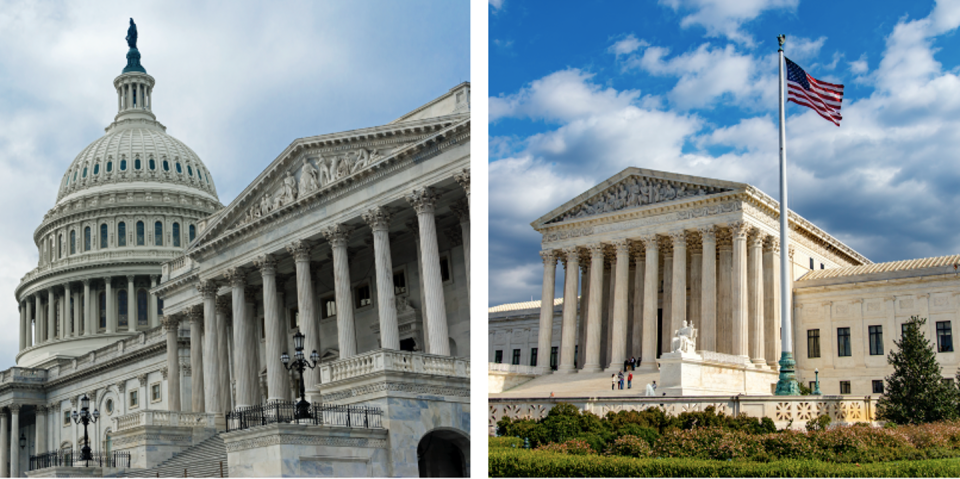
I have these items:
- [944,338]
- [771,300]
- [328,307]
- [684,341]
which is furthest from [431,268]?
[944,338]

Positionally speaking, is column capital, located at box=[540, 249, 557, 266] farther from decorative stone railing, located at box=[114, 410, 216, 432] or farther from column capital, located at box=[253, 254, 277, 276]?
decorative stone railing, located at box=[114, 410, 216, 432]

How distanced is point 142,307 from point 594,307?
4586cm

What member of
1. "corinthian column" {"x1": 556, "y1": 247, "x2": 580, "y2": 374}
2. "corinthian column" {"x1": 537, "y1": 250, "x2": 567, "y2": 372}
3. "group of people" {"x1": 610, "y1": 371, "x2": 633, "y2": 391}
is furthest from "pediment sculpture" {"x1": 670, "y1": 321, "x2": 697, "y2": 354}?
"corinthian column" {"x1": 537, "y1": 250, "x2": 567, "y2": 372}

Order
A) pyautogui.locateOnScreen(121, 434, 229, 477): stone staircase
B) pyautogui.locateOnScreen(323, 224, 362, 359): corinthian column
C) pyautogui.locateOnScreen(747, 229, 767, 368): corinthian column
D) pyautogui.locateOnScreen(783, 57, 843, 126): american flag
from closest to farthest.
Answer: pyautogui.locateOnScreen(783, 57, 843, 126): american flag → pyautogui.locateOnScreen(121, 434, 229, 477): stone staircase → pyautogui.locateOnScreen(323, 224, 362, 359): corinthian column → pyautogui.locateOnScreen(747, 229, 767, 368): corinthian column

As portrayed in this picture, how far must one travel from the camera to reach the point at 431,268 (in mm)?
35438

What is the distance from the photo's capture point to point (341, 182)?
127 feet

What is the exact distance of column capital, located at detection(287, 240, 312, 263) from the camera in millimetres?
40938

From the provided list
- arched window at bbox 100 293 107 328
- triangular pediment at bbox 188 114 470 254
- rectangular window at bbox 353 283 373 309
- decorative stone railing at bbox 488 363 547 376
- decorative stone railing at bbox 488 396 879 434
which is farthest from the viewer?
arched window at bbox 100 293 107 328

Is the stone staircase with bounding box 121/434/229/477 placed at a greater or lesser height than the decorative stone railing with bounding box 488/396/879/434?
lesser

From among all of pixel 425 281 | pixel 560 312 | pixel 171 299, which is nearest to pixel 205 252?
pixel 171 299

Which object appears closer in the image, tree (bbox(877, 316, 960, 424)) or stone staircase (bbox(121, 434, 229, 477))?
tree (bbox(877, 316, 960, 424))

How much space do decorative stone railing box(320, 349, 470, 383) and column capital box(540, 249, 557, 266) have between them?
95.4ft

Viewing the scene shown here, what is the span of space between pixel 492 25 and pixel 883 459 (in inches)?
479

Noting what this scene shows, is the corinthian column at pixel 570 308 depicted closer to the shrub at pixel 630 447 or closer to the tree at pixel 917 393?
the tree at pixel 917 393
